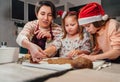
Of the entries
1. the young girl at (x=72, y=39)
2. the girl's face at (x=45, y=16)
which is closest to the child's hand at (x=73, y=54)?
the young girl at (x=72, y=39)

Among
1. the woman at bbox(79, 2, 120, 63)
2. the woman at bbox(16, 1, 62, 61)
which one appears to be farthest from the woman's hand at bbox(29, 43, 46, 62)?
the woman at bbox(79, 2, 120, 63)

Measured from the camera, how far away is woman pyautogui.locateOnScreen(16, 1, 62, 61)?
97 centimetres

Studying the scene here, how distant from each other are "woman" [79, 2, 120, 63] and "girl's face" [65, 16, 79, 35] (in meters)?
0.04

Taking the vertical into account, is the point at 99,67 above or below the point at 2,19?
below

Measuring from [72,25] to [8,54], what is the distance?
38 centimetres

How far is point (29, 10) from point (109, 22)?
1.94 ft

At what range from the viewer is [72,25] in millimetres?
905

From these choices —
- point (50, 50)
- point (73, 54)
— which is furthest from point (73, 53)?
point (50, 50)

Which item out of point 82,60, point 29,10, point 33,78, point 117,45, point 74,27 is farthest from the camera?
point 29,10

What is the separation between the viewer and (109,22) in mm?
828

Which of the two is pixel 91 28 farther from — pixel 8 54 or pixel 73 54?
pixel 8 54

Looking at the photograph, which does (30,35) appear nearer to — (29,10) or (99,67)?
(29,10)

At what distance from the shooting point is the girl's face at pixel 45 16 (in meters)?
0.97

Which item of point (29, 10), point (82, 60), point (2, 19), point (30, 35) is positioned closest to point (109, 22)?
point (82, 60)
